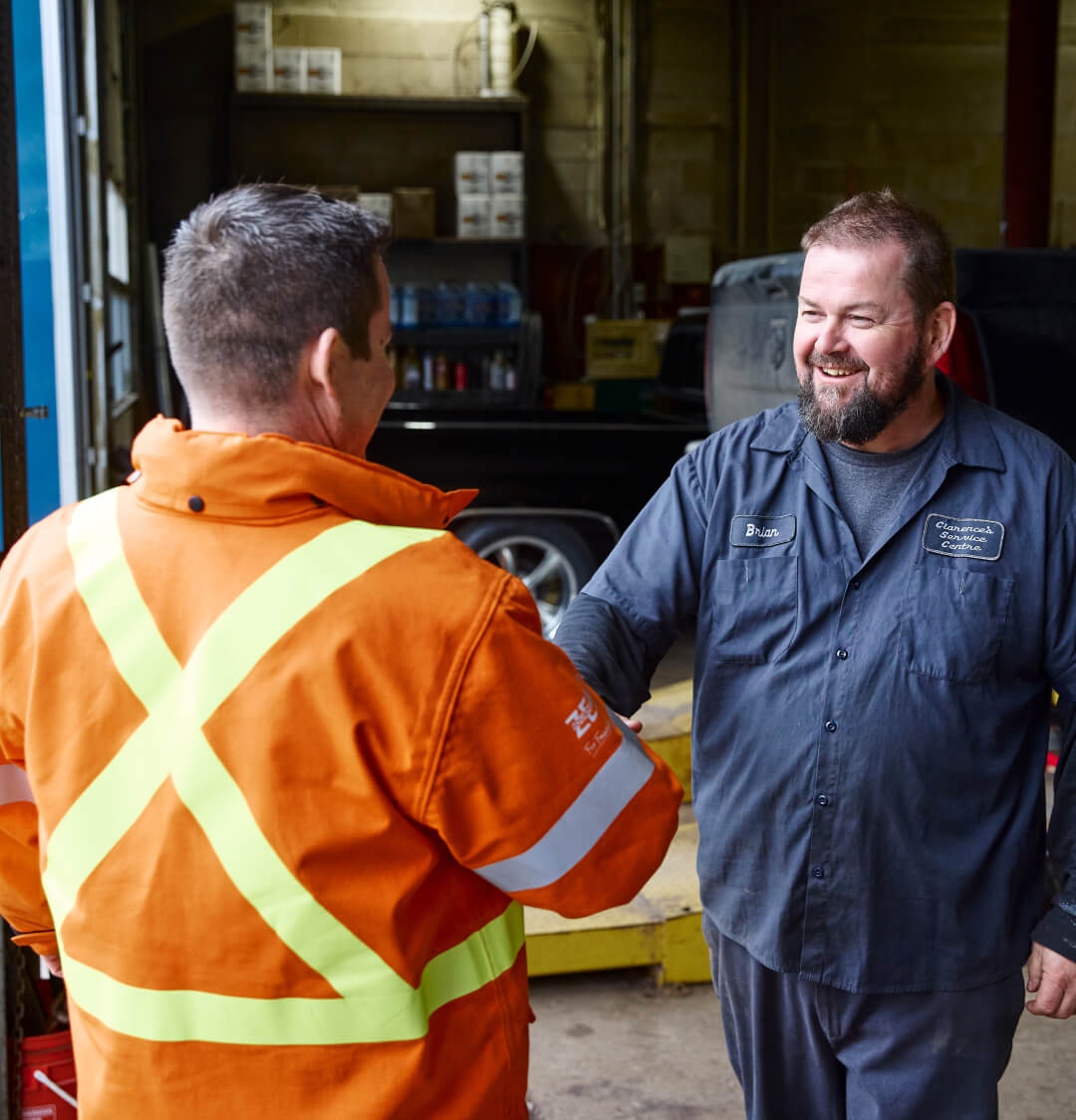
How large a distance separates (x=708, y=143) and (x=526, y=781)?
11172 mm

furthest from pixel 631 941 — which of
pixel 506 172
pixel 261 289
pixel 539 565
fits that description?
pixel 506 172

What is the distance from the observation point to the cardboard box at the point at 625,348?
10.6 meters

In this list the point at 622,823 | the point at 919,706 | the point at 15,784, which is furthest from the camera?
the point at 919,706

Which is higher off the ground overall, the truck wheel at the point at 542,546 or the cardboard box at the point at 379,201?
the cardboard box at the point at 379,201

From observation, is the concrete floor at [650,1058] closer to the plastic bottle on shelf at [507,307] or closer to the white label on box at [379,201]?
the plastic bottle on shelf at [507,307]

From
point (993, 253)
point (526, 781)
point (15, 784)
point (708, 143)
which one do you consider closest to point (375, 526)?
point (526, 781)

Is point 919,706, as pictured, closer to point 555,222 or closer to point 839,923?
point 839,923

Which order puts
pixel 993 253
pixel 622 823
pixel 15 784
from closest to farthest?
pixel 622 823 → pixel 15 784 → pixel 993 253

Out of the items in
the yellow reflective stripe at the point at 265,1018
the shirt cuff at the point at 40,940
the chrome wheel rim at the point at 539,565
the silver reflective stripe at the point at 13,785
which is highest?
the silver reflective stripe at the point at 13,785

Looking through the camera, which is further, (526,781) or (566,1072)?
(566,1072)

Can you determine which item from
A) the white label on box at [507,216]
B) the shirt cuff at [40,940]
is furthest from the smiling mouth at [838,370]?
the white label on box at [507,216]

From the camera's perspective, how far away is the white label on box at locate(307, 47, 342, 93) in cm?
1030

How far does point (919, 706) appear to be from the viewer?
180 centimetres

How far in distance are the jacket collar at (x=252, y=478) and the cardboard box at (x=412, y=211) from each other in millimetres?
9580
